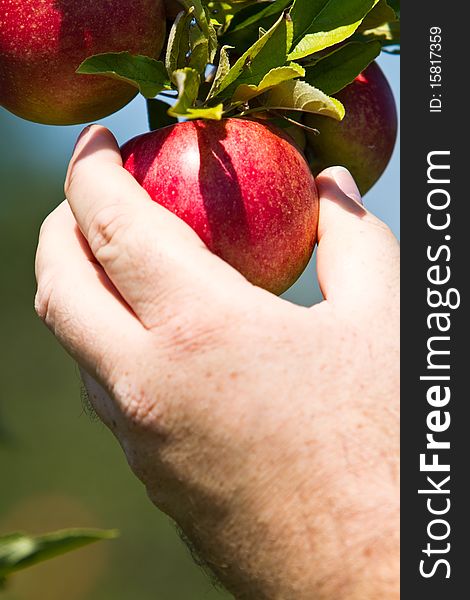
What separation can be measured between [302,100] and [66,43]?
0.94 ft

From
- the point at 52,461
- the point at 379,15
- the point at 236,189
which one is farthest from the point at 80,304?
the point at 52,461

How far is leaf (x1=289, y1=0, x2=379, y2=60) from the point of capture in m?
1.14

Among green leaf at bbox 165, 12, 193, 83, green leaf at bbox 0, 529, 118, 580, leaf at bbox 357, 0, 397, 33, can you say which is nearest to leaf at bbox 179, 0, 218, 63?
green leaf at bbox 165, 12, 193, 83

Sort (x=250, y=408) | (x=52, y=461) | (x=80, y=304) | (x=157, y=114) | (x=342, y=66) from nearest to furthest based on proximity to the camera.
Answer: (x=250, y=408), (x=80, y=304), (x=342, y=66), (x=157, y=114), (x=52, y=461)

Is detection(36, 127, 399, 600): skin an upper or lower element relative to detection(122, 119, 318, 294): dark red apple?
lower

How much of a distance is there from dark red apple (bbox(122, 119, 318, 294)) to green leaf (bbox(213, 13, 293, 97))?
0.06 m

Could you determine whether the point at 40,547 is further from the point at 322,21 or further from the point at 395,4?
the point at 395,4

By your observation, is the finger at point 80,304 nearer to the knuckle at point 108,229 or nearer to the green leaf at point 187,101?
the knuckle at point 108,229

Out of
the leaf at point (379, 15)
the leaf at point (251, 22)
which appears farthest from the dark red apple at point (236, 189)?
the leaf at point (379, 15)

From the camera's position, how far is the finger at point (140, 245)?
3.26 feet

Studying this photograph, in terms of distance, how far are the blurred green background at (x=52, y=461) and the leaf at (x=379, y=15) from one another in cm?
529

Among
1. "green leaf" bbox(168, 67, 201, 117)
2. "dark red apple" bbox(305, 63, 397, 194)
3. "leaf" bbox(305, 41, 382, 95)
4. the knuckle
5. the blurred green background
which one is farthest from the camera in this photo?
the blurred green background

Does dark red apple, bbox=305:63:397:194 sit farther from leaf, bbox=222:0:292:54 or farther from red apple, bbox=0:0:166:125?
red apple, bbox=0:0:166:125

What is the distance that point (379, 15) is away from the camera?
1.25 metres
